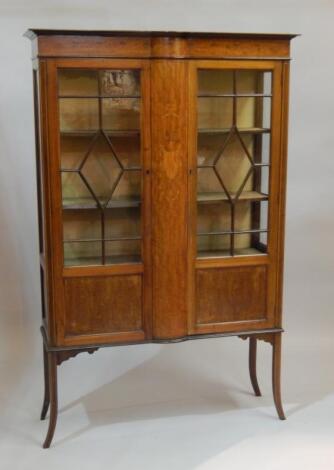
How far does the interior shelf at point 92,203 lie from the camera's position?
8.84ft

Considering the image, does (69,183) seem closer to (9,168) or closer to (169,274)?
(169,274)

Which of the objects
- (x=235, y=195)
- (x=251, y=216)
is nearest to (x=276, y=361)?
(x=251, y=216)

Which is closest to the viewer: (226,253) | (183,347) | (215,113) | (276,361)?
(215,113)

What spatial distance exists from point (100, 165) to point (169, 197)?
31 centimetres

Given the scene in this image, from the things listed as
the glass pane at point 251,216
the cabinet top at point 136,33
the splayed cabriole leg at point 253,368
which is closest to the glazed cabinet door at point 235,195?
the glass pane at point 251,216

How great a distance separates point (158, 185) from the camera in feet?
8.75

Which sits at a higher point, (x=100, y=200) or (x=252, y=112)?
(x=252, y=112)

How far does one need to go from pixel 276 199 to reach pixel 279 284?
1.21ft

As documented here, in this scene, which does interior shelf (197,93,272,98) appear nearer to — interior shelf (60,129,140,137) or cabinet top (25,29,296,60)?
cabinet top (25,29,296,60)

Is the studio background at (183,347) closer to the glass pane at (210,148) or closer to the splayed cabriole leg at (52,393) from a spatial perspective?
the splayed cabriole leg at (52,393)

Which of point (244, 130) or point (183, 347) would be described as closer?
point (244, 130)

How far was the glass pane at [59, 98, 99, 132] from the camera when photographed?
103 inches

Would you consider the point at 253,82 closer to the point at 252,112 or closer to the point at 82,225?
the point at 252,112

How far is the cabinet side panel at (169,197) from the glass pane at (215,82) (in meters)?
0.09
